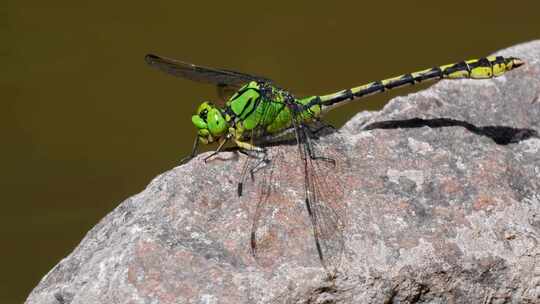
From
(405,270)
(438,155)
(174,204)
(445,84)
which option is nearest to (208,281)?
(174,204)

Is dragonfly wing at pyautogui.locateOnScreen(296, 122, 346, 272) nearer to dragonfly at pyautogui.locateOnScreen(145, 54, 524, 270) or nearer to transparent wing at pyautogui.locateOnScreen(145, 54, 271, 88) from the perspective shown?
dragonfly at pyautogui.locateOnScreen(145, 54, 524, 270)

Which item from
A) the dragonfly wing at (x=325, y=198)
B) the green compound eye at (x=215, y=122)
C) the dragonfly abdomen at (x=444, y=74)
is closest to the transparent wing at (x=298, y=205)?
the dragonfly wing at (x=325, y=198)

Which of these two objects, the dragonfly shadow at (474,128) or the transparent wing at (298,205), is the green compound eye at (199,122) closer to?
the transparent wing at (298,205)

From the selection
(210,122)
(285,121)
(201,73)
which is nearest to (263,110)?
(285,121)

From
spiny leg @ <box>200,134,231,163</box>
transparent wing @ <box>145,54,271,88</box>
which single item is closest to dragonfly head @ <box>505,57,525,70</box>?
transparent wing @ <box>145,54,271,88</box>

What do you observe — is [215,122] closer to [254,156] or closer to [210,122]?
[210,122]

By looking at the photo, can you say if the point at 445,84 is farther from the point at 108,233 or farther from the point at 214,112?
the point at 108,233
